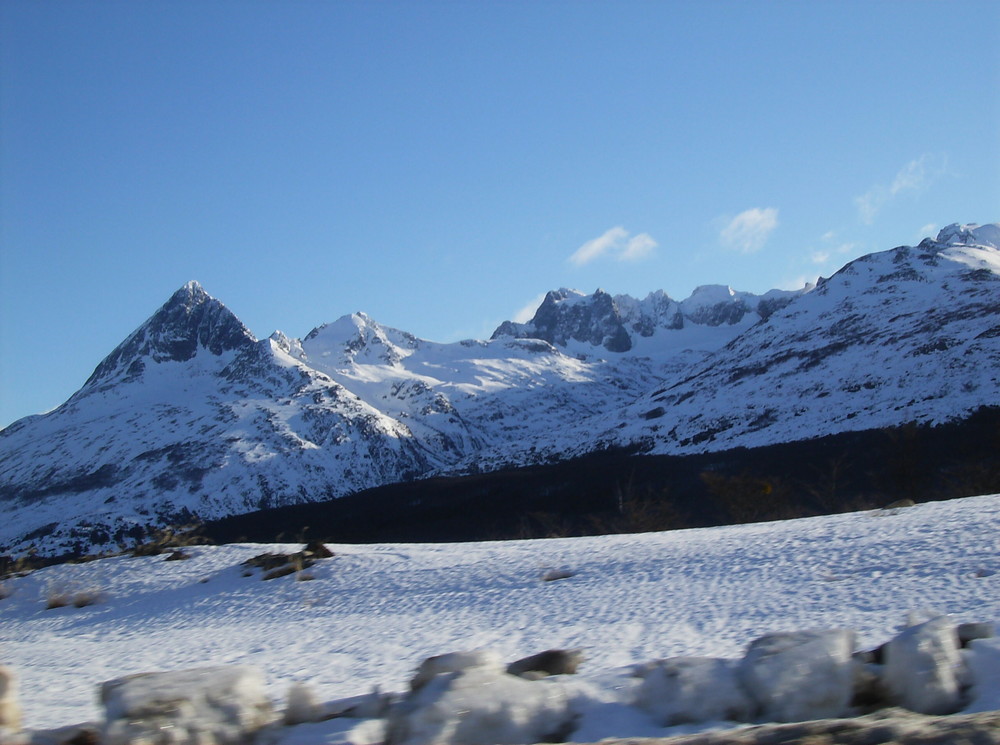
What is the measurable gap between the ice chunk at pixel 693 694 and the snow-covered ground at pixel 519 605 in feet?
0.73

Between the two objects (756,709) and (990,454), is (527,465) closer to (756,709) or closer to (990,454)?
(990,454)

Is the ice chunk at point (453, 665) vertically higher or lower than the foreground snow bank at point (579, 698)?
higher

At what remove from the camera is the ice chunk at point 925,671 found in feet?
21.0

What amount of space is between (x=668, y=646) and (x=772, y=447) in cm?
8882

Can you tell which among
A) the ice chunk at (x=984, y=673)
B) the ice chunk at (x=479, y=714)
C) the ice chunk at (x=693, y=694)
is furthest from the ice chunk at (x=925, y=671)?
the ice chunk at (x=479, y=714)

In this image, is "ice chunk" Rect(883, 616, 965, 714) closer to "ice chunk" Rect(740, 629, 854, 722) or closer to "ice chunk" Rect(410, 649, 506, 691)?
"ice chunk" Rect(740, 629, 854, 722)

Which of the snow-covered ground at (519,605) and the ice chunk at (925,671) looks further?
the snow-covered ground at (519,605)

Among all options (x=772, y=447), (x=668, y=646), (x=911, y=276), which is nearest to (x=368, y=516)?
(x=772, y=447)

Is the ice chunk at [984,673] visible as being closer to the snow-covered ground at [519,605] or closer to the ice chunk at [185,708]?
the snow-covered ground at [519,605]

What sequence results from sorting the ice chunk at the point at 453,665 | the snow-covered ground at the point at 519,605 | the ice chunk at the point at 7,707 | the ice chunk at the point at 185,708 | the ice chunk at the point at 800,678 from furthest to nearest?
the snow-covered ground at the point at 519,605, the ice chunk at the point at 453,665, the ice chunk at the point at 7,707, the ice chunk at the point at 800,678, the ice chunk at the point at 185,708

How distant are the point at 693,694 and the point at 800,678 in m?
0.93

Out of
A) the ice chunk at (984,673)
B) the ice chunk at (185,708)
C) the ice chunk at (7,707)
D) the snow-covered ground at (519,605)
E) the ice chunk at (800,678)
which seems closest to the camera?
the ice chunk at (984,673)

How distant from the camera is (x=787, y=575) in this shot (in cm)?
1197

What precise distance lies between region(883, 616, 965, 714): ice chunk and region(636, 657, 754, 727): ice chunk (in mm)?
1264
